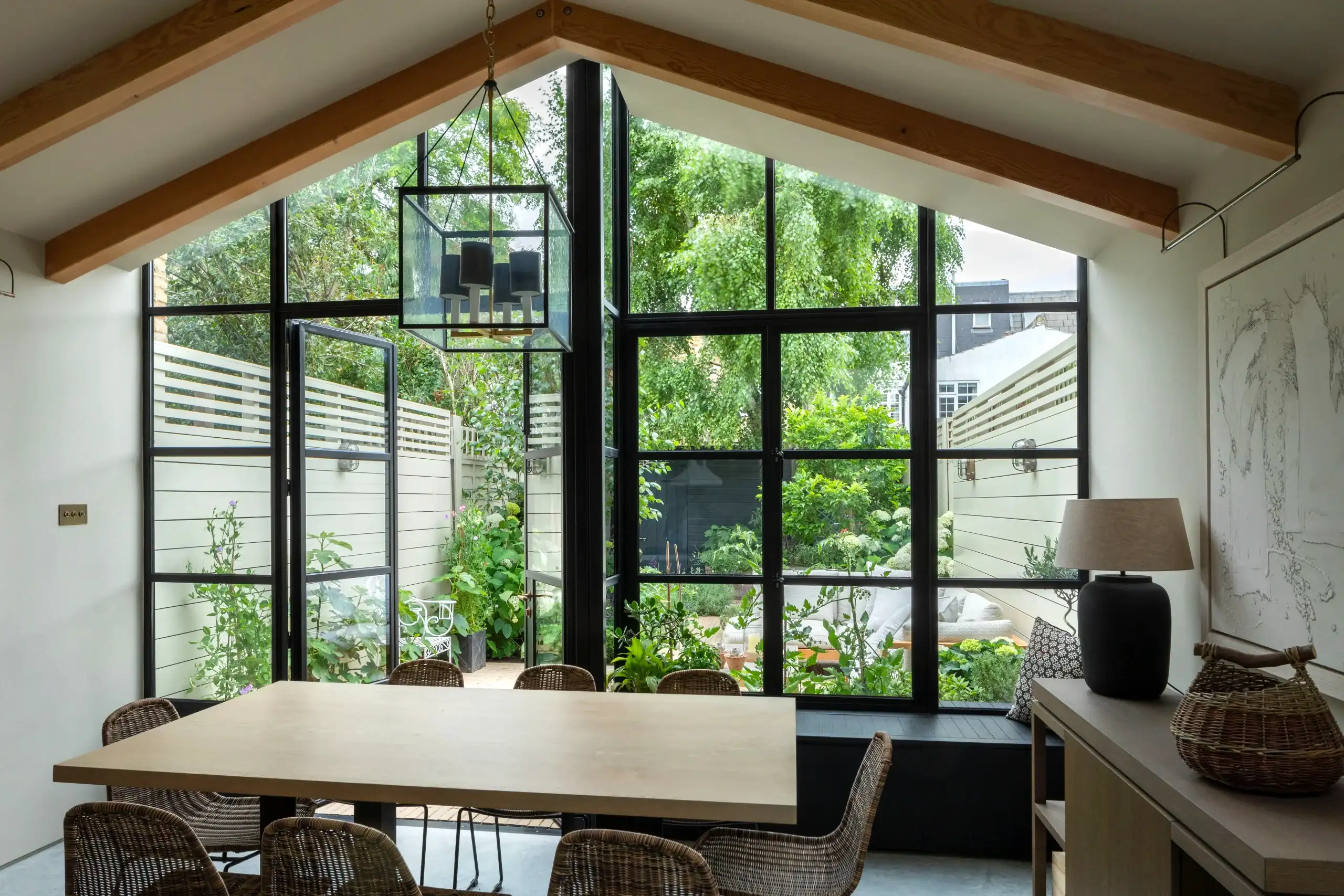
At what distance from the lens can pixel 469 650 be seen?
7660mm

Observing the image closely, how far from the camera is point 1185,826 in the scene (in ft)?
6.26

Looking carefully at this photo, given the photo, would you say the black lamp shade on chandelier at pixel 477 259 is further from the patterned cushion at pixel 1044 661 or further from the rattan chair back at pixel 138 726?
the patterned cushion at pixel 1044 661

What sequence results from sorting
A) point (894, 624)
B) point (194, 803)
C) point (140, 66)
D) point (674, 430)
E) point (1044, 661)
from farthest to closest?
1. point (674, 430)
2. point (894, 624)
3. point (1044, 661)
4. point (194, 803)
5. point (140, 66)

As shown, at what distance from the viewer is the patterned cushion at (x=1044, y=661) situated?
4.11 meters

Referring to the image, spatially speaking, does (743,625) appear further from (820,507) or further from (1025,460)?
(1025,460)

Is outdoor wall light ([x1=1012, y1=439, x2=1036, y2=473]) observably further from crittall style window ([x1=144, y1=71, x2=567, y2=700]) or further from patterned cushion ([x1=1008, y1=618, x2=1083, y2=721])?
crittall style window ([x1=144, y1=71, x2=567, y2=700])

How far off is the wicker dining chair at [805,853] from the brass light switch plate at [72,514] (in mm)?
3381

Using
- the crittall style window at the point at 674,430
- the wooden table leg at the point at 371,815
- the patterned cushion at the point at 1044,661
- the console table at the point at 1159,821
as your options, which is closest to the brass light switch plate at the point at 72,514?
the crittall style window at the point at 674,430

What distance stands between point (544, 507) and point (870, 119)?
2387mm

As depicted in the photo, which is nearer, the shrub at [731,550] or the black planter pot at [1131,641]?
the black planter pot at [1131,641]

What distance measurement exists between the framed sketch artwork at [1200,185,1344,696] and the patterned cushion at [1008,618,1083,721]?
4.10 ft

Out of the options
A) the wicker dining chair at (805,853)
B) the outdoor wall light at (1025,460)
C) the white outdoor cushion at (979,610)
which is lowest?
the wicker dining chair at (805,853)

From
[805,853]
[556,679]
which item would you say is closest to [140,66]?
[556,679]

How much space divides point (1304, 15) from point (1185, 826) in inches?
73.9
